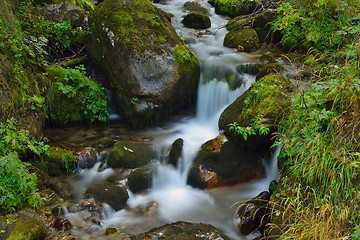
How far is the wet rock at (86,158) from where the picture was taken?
20.2 ft

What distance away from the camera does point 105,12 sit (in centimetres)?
793

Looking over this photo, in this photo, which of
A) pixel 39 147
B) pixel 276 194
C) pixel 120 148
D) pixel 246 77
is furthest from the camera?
pixel 246 77

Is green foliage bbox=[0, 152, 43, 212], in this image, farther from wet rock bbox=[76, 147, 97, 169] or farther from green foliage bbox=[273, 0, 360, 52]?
green foliage bbox=[273, 0, 360, 52]

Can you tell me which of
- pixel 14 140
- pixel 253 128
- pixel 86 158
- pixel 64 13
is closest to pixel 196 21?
pixel 64 13

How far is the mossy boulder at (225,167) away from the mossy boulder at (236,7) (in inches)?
282

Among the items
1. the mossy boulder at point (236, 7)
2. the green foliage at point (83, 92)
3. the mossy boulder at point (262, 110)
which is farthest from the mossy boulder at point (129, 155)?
the mossy boulder at point (236, 7)

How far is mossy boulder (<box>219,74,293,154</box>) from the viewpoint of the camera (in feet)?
17.5

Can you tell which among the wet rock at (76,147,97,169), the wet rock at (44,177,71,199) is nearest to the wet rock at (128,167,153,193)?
the wet rock at (76,147,97,169)

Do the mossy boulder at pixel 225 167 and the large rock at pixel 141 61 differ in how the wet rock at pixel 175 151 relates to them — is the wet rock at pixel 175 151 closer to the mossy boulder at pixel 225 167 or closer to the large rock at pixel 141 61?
the mossy boulder at pixel 225 167

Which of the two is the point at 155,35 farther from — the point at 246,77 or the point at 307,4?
the point at 307,4

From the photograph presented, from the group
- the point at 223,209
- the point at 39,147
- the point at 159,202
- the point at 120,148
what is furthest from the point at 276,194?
the point at 39,147

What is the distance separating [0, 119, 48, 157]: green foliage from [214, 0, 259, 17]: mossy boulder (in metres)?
8.35

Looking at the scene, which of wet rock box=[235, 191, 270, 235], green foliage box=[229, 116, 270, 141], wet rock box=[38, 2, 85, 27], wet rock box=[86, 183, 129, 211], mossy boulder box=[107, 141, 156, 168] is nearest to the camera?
wet rock box=[235, 191, 270, 235]

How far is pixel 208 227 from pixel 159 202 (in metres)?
1.35
